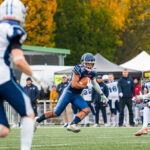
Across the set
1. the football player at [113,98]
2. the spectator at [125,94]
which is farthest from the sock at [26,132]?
the football player at [113,98]

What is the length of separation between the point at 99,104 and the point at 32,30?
1930 cm

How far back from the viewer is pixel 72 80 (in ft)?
39.4

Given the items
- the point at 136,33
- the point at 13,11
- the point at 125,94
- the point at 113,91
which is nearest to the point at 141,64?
the point at 113,91

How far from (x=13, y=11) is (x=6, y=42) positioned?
A: 410mm

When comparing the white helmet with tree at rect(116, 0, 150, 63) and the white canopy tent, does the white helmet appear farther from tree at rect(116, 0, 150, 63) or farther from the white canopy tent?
tree at rect(116, 0, 150, 63)

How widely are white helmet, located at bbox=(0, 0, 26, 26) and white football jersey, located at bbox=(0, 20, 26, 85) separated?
0.36ft

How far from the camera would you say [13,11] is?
629 centimetres

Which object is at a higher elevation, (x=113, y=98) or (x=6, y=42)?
→ (x=6, y=42)

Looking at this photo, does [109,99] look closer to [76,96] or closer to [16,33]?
[76,96]

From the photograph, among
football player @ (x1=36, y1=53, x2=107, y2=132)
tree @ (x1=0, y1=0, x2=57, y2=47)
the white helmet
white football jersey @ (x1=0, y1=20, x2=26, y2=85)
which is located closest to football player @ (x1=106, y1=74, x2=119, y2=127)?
football player @ (x1=36, y1=53, x2=107, y2=132)

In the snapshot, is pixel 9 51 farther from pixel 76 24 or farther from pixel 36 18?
pixel 76 24

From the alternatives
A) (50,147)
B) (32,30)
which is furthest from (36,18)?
(50,147)

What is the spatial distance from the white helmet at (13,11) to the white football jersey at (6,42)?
11cm

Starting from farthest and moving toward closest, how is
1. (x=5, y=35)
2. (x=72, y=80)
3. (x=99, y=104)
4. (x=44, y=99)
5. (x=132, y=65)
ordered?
(x=132, y=65) → (x=44, y=99) → (x=99, y=104) → (x=72, y=80) → (x=5, y=35)
